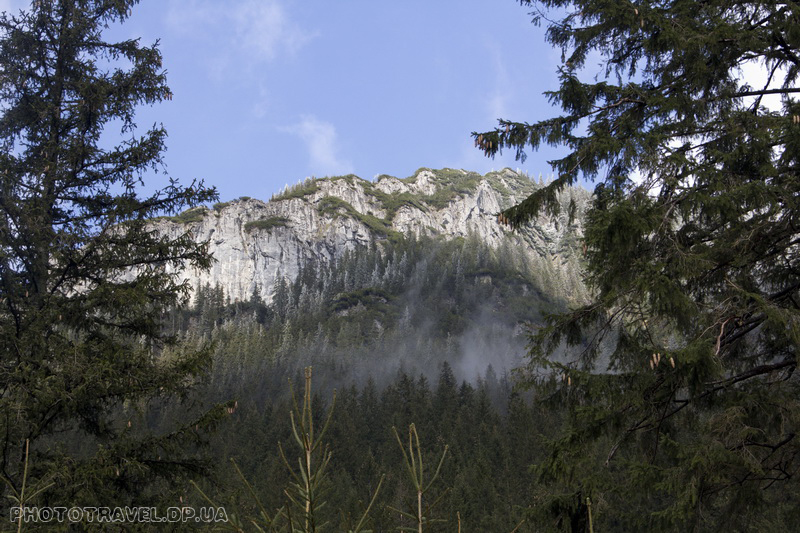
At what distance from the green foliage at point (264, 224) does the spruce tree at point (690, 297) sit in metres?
174

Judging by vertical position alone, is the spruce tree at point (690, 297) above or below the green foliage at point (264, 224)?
below

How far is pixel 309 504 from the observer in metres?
2.27

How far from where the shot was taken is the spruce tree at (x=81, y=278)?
6.68 metres

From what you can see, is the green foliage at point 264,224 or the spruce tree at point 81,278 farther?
the green foliage at point 264,224

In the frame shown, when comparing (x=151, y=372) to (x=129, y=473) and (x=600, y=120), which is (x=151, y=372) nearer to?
(x=129, y=473)

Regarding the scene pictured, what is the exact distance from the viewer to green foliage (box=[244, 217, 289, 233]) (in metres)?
175

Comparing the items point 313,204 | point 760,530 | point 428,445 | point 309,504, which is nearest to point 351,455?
point 428,445

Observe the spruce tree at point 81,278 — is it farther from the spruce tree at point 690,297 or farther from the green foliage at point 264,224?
the green foliage at point 264,224

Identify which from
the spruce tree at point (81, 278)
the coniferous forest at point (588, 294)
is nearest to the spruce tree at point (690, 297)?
the coniferous forest at point (588, 294)

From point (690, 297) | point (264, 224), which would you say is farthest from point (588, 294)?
point (264, 224)

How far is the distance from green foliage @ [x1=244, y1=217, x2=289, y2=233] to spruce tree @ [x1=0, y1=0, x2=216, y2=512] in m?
170

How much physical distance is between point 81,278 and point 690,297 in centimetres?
826

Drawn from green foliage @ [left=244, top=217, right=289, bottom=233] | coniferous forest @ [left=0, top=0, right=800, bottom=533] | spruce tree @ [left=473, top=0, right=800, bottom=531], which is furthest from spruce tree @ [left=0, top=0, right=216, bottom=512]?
green foliage @ [left=244, top=217, right=289, bottom=233]

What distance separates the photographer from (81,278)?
817 cm
